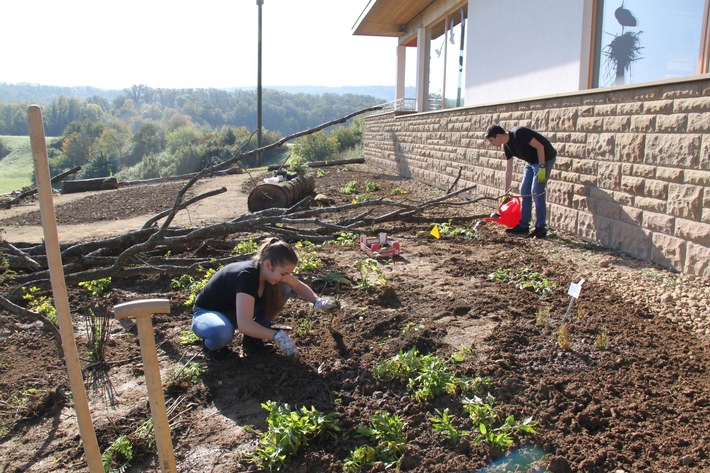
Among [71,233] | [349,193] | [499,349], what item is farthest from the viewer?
[349,193]

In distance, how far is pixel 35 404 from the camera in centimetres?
310

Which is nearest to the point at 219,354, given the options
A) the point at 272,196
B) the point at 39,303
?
the point at 39,303

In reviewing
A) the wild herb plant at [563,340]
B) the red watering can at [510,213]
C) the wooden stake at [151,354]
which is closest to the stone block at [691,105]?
the red watering can at [510,213]

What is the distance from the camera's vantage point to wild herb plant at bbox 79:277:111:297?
5.15m

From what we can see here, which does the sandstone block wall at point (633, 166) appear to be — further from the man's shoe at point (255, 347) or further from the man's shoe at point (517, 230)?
the man's shoe at point (255, 347)

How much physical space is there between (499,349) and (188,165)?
5680 centimetres

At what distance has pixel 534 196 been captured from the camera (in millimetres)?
6961

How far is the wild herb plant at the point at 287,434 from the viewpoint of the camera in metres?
2.49

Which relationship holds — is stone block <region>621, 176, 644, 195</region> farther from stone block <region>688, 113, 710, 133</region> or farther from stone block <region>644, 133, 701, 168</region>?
stone block <region>688, 113, 710, 133</region>

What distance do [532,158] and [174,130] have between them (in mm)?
83475

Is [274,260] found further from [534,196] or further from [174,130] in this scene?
[174,130]

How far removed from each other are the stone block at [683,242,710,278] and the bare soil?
104 millimetres

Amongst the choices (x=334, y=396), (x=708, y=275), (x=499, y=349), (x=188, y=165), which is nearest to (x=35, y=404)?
(x=334, y=396)

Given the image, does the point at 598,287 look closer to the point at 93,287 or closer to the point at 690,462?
the point at 690,462
